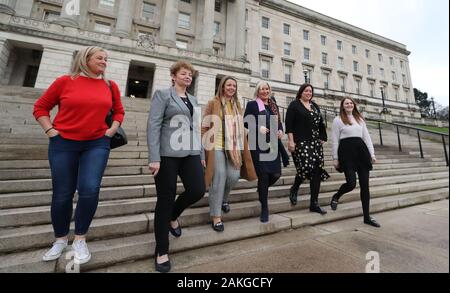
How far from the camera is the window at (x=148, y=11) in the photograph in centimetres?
2208

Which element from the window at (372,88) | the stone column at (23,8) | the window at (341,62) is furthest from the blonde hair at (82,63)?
the window at (372,88)

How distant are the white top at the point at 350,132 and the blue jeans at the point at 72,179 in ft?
11.3

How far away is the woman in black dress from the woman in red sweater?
2.59 m

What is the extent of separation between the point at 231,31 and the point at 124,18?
11142mm

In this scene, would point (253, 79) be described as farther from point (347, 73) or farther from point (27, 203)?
point (27, 203)

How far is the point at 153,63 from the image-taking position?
18656 millimetres

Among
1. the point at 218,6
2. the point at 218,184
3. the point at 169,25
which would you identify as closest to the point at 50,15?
the point at 169,25

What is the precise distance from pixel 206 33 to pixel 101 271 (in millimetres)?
22911

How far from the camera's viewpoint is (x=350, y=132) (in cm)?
341

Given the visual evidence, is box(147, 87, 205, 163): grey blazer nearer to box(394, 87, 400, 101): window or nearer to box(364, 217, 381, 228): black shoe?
box(364, 217, 381, 228): black shoe

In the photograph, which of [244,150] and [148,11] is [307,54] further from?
[244,150]

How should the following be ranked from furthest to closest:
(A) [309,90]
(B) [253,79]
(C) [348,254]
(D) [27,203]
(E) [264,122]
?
(B) [253,79] < (A) [309,90] < (E) [264,122] < (D) [27,203] < (C) [348,254]

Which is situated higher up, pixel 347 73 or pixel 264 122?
pixel 347 73

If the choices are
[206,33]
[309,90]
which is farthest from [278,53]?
[309,90]
